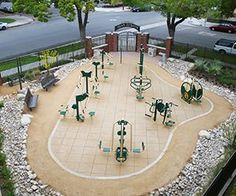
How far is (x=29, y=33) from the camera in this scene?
107 feet

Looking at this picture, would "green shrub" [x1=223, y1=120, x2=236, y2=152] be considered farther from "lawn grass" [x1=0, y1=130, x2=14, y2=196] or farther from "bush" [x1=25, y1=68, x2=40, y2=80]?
"bush" [x1=25, y1=68, x2=40, y2=80]

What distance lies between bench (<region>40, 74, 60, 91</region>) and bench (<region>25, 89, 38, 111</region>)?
142 centimetres

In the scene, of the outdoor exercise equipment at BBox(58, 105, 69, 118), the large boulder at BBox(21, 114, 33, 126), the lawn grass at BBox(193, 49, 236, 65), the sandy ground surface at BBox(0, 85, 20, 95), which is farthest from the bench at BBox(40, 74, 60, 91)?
the lawn grass at BBox(193, 49, 236, 65)

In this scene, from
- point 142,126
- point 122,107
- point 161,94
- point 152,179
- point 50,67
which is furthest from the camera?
point 50,67

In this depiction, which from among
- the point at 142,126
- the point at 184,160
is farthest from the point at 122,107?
the point at 184,160

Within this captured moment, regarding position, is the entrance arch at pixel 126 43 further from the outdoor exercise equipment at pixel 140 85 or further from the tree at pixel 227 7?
the tree at pixel 227 7

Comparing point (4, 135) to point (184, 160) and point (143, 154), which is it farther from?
point (184, 160)

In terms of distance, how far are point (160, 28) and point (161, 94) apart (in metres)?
19.8

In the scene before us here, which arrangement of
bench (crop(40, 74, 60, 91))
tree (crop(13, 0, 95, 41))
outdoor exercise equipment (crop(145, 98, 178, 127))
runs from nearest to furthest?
outdoor exercise equipment (crop(145, 98, 178, 127)) < bench (crop(40, 74, 60, 91)) < tree (crop(13, 0, 95, 41))

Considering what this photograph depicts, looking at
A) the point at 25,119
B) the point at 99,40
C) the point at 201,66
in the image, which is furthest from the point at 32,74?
the point at 201,66

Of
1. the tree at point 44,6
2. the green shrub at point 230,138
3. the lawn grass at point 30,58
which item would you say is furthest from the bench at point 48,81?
the green shrub at point 230,138

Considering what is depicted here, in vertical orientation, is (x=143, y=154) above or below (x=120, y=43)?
below

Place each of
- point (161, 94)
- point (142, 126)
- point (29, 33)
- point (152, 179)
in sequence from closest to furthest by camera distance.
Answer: point (152, 179), point (142, 126), point (161, 94), point (29, 33)

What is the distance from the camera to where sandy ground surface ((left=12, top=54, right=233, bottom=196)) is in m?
11.4
